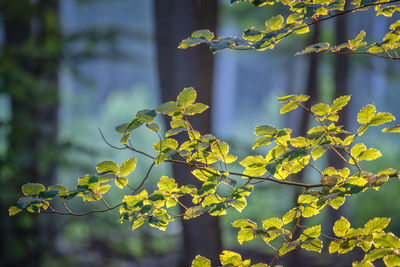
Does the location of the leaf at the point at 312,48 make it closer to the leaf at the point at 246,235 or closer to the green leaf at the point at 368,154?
the green leaf at the point at 368,154

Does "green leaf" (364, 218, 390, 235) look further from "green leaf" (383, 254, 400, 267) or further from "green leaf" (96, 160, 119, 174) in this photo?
"green leaf" (96, 160, 119, 174)

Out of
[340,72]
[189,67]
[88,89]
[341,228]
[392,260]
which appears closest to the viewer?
[392,260]

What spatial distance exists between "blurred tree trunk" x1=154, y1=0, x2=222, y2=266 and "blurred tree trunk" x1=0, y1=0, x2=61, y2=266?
1.44 metres

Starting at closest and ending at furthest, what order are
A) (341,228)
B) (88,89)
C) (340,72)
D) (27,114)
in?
1. (341,228)
2. (27,114)
3. (340,72)
4. (88,89)

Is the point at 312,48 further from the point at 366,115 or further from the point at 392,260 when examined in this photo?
the point at 392,260

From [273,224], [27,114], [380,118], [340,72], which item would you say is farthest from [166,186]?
[340,72]

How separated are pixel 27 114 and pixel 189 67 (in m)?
2.20

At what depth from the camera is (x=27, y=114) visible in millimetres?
4188

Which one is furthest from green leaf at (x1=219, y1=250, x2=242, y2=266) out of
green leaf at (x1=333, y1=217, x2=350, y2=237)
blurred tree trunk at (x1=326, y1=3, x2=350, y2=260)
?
blurred tree trunk at (x1=326, y1=3, x2=350, y2=260)

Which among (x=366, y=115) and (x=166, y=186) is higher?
(x=366, y=115)

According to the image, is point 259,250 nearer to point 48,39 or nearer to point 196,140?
point 48,39

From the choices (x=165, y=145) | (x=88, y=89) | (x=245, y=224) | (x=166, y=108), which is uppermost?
(x=166, y=108)

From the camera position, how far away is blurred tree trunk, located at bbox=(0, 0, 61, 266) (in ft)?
12.0

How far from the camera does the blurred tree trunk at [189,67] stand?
9.57 ft
